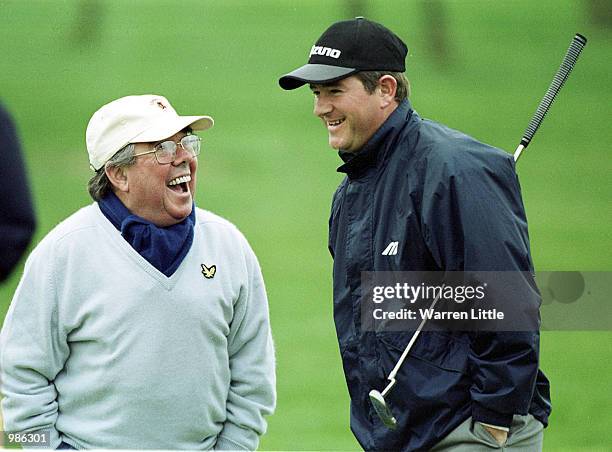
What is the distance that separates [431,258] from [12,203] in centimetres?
84

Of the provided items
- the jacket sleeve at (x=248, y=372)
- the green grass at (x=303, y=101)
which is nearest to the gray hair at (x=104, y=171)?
the jacket sleeve at (x=248, y=372)

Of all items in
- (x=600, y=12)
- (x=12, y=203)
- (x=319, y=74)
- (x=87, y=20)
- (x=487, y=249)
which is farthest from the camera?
(x=87, y=20)

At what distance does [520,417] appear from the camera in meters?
2.27

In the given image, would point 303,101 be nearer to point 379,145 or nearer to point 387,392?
point 379,145

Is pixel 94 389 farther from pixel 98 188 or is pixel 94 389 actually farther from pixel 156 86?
pixel 156 86

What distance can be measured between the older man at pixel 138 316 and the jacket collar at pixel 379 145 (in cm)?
29

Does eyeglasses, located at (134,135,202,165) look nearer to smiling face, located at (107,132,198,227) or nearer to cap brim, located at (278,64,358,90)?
smiling face, located at (107,132,198,227)

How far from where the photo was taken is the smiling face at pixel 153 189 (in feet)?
7.70

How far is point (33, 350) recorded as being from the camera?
2.25 metres

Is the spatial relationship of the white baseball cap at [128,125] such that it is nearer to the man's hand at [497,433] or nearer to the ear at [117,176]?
the ear at [117,176]

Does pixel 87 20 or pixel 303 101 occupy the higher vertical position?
pixel 87 20

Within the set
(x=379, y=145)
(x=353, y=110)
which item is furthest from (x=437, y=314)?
(x=353, y=110)

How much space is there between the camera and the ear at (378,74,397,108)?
2443 mm

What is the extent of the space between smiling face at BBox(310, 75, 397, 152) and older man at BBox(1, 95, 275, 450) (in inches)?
11.1
